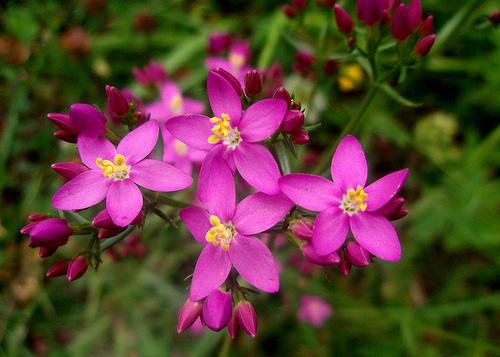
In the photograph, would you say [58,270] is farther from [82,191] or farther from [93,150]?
[93,150]

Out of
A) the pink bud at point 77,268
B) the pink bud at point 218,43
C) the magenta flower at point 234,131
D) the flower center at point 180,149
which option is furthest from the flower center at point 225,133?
the pink bud at point 218,43

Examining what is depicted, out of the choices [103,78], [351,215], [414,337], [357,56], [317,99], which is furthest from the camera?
[103,78]

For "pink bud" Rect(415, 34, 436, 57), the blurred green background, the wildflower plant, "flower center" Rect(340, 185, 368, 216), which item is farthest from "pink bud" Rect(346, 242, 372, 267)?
the blurred green background

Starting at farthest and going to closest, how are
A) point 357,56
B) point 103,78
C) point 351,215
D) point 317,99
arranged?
point 103,78
point 317,99
point 357,56
point 351,215

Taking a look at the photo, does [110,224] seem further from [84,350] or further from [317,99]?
[317,99]

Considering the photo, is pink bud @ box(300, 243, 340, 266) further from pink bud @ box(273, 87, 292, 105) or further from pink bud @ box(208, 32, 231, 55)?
pink bud @ box(208, 32, 231, 55)

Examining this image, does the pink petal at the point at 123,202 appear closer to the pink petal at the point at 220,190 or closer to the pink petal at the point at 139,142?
the pink petal at the point at 139,142

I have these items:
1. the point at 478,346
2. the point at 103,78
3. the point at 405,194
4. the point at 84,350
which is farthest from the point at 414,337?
the point at 103,78
